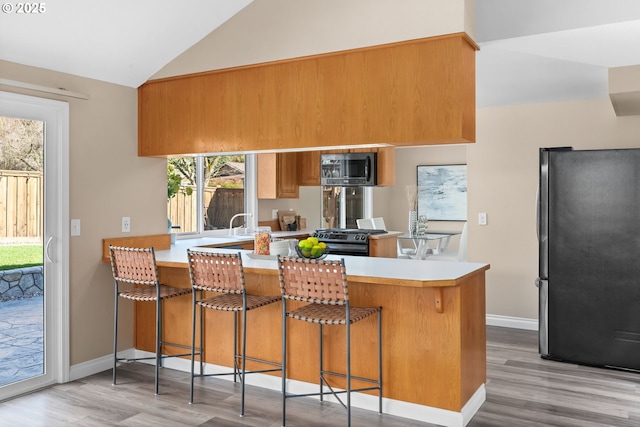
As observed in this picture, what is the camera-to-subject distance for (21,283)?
357 cm

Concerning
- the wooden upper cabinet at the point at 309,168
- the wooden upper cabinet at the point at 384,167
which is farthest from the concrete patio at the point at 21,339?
the wooden upper cabinet at the point at 384,167

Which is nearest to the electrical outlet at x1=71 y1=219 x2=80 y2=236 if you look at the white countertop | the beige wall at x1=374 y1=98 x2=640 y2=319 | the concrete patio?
the concrete patio

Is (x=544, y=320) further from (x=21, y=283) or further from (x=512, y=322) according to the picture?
(x=21, y=283)

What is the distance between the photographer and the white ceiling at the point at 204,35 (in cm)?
326

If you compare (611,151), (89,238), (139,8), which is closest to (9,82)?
(139,8)

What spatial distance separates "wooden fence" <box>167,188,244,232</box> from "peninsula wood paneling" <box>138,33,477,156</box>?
115 centimetres

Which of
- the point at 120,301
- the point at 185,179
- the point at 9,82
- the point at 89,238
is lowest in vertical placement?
the point at 120,301

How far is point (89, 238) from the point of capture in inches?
157

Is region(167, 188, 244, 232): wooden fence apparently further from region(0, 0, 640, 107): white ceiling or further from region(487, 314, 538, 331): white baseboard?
region(487, 314, 538, 331): white baseboard

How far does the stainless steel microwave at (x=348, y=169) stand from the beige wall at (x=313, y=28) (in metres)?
2.47

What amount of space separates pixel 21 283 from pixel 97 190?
2.74ft

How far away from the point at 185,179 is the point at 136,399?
8.24 ft

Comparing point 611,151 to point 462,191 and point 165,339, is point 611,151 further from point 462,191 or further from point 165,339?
point 462,191

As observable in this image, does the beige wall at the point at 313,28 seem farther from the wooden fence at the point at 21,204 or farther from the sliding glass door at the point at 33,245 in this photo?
the wooden fence at the point at 21,204
